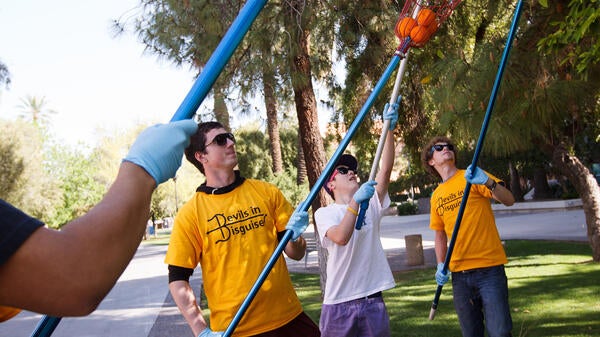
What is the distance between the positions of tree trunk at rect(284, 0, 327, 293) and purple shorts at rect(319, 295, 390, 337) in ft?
15.2

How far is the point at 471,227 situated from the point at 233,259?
6.56 ft

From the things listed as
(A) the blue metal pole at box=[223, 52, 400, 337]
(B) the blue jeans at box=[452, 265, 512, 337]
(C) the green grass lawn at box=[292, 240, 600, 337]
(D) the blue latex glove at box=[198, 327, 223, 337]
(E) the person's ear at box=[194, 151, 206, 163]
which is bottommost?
(C) the green grass lawn at box=[292, 240, 600, 337]

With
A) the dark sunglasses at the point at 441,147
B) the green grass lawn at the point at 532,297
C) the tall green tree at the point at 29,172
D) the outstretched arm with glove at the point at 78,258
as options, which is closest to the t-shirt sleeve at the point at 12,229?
the outstretched arm with glove at the point at 78,258

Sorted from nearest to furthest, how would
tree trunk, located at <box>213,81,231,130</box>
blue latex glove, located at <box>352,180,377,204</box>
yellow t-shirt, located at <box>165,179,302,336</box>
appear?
yellow t-shirt, located at <box>165,179,302,336</box> → blue latex glove, located at <box>352,180,377,204</box> → tree trunk, located at <box>213,81,231,130</box>

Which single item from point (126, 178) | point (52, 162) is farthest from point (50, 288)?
point (52, 162)

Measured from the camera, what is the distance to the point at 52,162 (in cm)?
4188

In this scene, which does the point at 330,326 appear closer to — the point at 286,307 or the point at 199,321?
the point at 286,307

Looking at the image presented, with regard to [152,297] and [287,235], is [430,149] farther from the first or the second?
[152,297]

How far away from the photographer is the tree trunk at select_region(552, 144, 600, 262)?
1084 centimetres

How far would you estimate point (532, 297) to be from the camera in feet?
27.4

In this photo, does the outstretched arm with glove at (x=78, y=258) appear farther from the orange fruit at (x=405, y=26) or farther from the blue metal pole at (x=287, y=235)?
the orange fruit at (x=405, y=26)

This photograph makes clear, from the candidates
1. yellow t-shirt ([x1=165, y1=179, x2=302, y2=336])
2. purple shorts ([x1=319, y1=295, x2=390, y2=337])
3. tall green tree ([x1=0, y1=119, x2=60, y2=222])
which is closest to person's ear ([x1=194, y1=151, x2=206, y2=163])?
yellow t-shirt ([x1=165, y1=179, x2=302, y2=336])

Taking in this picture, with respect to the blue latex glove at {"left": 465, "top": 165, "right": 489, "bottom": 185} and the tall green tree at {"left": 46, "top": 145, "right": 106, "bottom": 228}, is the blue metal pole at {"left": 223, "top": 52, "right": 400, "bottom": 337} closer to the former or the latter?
the blue latex glove at {"left": 465, "top": 165, "right": 489, "bottom": 185}

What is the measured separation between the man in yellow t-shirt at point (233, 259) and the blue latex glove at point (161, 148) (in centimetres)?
179
